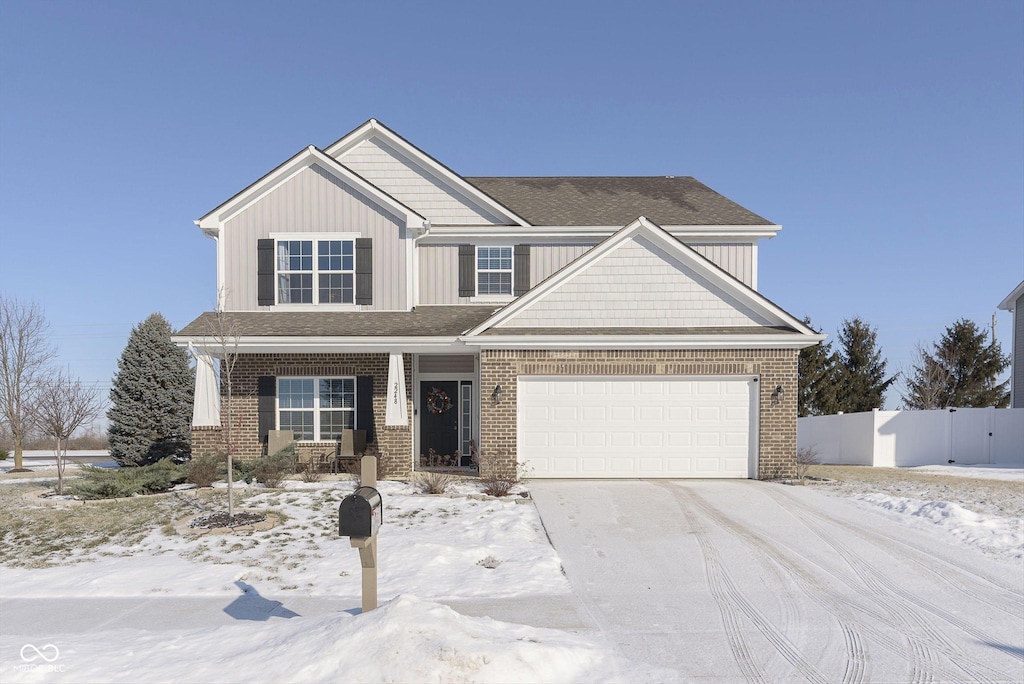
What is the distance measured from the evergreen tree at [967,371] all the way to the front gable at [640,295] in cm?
2111

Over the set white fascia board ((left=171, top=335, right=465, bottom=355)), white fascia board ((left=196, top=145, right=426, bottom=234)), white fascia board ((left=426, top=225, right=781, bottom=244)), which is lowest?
white fascia board ((left=171, top=335, right=465, bottom=355))

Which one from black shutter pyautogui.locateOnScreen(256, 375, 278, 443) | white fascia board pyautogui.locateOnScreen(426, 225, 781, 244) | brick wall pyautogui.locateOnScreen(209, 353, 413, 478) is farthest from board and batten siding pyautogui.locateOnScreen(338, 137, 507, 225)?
black shutter pyautogui.locateOnScreen(256, 375, 278, 443)

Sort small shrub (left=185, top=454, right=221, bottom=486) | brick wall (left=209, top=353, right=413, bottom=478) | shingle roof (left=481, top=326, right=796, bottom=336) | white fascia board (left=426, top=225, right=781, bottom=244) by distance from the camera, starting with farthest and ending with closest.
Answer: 1. white fascia board (left=426, top=225, right=781, bottom=244)
2. brick wall (left=209, top=353, right=413, bottom=478)
3. shingle roof (left=481, top=326, right=796, bottom=336)
4. small shrub (left=185, top=454, right=221, bottom=486)

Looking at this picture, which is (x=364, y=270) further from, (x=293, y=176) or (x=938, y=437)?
(x=938, y=437)

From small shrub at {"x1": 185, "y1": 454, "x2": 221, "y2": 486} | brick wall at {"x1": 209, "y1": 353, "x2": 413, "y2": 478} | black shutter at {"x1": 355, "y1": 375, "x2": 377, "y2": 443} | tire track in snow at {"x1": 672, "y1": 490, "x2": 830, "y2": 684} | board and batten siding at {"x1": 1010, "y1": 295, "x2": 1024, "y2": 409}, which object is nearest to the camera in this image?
tire track in snow at {"x1": 672, "y1": 490, "x2": 830, "y2": 684}

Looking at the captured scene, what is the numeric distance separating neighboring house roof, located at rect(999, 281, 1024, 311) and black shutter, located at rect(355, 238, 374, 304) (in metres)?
24.6

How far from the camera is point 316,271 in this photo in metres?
15.6

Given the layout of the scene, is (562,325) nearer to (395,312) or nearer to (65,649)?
(395,312)

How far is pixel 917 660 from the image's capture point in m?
5.34

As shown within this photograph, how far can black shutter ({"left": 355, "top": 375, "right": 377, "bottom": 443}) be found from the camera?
14969 mm

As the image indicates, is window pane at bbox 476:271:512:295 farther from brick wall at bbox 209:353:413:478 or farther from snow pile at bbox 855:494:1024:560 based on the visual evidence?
snow pile at bbox 855:494:1024:560

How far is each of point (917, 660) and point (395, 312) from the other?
41.5ft

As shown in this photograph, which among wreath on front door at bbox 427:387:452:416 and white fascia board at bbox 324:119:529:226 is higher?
white fascia board at bbox 324:119:529:226

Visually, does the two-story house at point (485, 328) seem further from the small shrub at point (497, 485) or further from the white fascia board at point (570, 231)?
the small shrub at point (497, 485)
